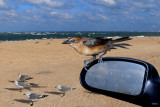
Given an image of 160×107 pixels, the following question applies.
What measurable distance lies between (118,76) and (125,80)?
11 cm

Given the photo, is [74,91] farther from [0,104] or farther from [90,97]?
[0,104]

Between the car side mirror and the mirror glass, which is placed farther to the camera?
the mirror glass

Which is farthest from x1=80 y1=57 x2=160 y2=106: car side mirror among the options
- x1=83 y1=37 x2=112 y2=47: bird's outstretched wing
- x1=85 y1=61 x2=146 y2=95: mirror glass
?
x1=83 y1=37 x2=112 y2=47: bird's outstretched wing

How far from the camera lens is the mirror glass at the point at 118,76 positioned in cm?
233

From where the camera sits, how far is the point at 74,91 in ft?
17.7

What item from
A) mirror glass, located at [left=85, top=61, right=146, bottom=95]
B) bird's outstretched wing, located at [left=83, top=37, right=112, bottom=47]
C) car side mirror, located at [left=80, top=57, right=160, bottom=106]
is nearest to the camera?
bird's outstretched wing, located at [left=83, top=37, right=112, bottom=47]

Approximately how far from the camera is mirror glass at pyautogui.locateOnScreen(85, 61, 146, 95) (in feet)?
7.66

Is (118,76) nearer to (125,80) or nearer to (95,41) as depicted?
(125,80)

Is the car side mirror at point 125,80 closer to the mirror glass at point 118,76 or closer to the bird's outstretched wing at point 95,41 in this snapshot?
the mirror glass at point 118,76

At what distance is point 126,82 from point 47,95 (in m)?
2.98

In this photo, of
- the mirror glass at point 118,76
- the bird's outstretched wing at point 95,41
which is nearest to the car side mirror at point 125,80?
the mirror glass at point 118,76

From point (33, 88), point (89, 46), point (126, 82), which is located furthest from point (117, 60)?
point (33, 88)

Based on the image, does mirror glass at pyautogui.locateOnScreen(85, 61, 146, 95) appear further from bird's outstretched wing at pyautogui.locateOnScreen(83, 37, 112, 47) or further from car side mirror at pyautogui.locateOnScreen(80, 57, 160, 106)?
bird's outstretched wing at pyautogui.locateOnScreen(83, 37, 112, 47)

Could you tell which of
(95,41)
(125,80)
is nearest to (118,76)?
(125,80)
